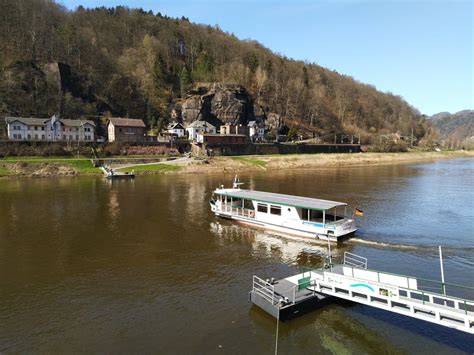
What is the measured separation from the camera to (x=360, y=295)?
19.8 metres

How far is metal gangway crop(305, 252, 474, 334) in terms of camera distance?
1625 centimetres

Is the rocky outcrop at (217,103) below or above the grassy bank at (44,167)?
above

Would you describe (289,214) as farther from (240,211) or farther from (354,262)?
(354,262)

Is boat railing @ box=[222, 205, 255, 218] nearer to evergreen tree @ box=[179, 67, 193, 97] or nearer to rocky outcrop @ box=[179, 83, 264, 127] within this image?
rocky outcrop @ box=[179, 83, 264, 127]

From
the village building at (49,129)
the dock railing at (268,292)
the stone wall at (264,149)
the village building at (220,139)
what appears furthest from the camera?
the village building at (220,139)

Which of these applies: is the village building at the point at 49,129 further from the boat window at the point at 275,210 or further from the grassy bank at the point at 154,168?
the boat window at the point at 275,210

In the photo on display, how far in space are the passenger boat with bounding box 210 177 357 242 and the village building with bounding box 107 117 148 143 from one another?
77.7 metres

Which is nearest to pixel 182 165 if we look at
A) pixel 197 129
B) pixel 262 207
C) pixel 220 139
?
pixel 220 139

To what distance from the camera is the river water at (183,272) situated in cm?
1769

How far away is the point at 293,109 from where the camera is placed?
182 m

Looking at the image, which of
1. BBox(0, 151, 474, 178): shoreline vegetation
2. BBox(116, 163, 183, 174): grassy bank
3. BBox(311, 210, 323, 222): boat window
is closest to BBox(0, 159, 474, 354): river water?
BBox(311, 210, 323, 222): boat window

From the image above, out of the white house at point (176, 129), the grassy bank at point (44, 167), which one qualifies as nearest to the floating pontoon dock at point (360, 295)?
the grassy bank at point (44, 167)

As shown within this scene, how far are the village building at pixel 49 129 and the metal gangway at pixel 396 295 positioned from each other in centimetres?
9888

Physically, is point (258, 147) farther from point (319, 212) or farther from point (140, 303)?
point (140, 303)
